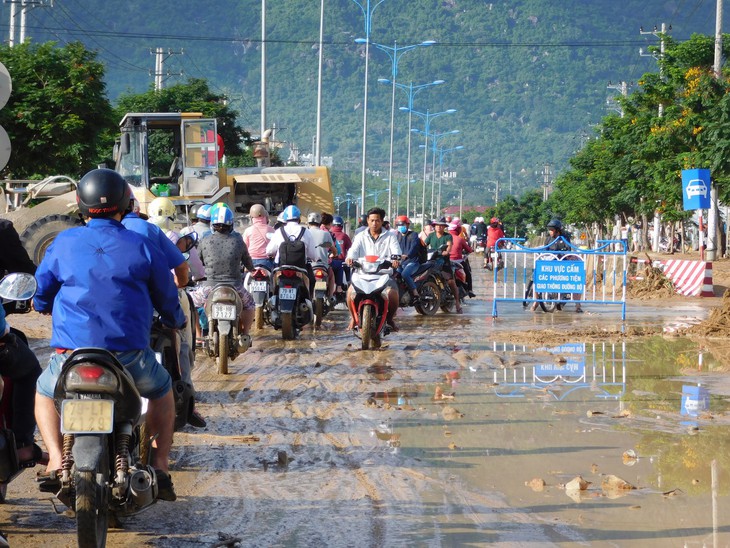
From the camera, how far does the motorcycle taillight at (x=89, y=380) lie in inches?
195

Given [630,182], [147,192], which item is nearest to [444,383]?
[147,192]

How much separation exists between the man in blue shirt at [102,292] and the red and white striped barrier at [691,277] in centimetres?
2064

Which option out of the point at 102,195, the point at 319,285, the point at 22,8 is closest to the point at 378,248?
the point at 319,285

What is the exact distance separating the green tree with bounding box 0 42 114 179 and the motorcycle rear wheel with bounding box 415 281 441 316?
46.4 feet

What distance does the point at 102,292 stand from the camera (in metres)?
5.27

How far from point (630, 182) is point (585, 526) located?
41857mm

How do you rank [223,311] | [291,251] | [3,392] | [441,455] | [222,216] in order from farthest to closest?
1. [291,251]
2. [222,216]
3. [223,311]
4. [441,455]
5. [3,392]

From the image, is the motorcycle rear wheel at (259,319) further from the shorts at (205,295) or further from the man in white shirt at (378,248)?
the shorts at (205,295)

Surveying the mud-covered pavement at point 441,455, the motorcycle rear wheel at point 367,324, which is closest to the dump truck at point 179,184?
the motorcycle rear wheel at point 367,324

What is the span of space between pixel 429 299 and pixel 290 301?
5.57 m

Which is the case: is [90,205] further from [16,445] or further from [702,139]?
[702,139]

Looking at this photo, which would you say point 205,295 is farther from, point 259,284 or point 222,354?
point 259,284

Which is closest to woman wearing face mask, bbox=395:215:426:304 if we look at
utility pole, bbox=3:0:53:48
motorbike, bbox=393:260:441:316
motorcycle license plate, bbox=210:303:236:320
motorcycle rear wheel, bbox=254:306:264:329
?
motorbike, bbox=393:260:441:316

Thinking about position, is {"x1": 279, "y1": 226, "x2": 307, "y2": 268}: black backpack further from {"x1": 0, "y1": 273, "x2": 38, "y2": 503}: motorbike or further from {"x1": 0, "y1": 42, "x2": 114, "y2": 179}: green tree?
{"x1": 0, "y1": 42, "x2": 114, "y2": 179}: green tree
